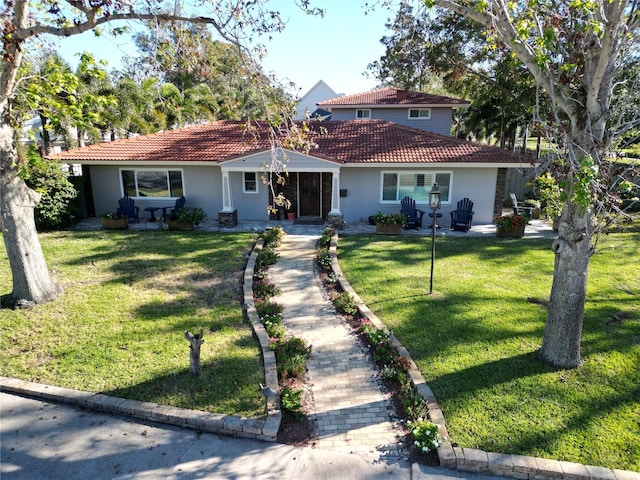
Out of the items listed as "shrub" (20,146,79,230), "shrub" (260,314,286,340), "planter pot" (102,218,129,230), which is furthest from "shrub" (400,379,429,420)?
"shrub" (20,146,79,230)

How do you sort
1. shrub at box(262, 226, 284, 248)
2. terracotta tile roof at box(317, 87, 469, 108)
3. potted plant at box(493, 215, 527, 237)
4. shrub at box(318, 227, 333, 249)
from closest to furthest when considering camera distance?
1. shrub at box(262, 226, 284, 248)
2. shrub at box(318, 227, 333, 249)
3. potted plant at box(493, 215, 527, 237)
4. terracotta tile roof at box(317, 87, 469, 108)

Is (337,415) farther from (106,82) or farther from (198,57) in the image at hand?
(106,82)

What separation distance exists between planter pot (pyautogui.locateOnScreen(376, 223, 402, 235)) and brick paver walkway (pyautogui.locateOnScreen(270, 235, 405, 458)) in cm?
531

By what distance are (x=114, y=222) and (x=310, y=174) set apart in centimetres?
773

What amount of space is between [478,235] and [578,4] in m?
10.8

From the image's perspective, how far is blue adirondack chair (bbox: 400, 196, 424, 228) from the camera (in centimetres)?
1552

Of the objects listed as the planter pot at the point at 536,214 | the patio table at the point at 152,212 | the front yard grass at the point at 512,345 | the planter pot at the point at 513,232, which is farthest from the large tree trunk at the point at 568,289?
the patio table at the point at 152,212

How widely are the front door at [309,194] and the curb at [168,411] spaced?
1119 centimetres

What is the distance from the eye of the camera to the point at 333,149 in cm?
1666

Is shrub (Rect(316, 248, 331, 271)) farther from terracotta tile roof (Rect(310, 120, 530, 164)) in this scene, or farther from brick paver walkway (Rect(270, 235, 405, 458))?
terracotta tile roof (Rect(310, 120, 530, 164))

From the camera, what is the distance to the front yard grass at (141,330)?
598cm

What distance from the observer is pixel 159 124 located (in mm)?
23984

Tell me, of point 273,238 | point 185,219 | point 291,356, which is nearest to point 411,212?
point 273,238

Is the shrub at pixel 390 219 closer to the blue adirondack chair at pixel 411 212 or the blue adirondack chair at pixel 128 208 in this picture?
the blue adirondack chair at pixel 411 212
